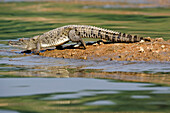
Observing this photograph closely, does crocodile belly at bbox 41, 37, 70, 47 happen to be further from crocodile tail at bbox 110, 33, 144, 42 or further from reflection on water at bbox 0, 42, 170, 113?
crocodile tail at bbox 110, 33, 144, 42

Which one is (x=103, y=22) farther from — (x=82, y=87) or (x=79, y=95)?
(x=79, y=95)

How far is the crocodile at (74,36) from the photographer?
10.3m

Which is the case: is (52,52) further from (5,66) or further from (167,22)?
(167,22)

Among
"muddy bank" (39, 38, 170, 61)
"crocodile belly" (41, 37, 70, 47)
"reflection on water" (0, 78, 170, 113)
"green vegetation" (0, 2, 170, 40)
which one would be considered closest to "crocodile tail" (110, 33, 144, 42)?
"muddy bank" (39, 38, 170, 61)

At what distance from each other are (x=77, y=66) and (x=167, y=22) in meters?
11.1

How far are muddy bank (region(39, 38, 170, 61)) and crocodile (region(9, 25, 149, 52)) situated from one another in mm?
244

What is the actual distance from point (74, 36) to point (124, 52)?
1.74 meters

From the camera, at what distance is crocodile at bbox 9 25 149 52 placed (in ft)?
33.9

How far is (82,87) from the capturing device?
717 cm

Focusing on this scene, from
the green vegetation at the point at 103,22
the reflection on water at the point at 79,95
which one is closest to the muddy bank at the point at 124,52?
the reflection on water at the point at 79,95

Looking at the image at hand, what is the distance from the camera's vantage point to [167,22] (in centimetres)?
1909

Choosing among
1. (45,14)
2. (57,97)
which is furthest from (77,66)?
(45,14)

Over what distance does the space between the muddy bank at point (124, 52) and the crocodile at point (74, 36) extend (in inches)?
9.6

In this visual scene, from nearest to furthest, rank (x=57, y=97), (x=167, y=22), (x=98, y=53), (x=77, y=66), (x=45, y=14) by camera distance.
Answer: (x=57, y=97) < (x=77, y=66) < (x=98, y=53) < (x=167, y=22) < (x=45, y=14)
